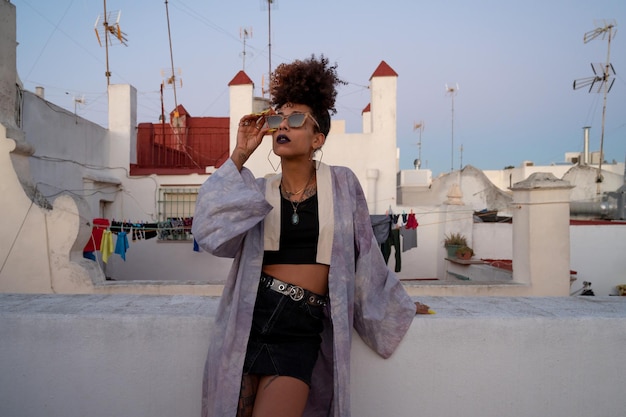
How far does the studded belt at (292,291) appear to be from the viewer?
175 centimetres

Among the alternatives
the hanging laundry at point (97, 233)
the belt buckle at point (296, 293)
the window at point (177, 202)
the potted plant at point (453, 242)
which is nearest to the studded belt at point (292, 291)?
the belt buckle at point (296, 293)

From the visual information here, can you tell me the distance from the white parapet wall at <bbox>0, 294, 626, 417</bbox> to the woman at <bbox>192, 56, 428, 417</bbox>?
0.17 meters

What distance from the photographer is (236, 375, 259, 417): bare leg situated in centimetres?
169

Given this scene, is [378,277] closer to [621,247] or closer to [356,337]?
[356,337]

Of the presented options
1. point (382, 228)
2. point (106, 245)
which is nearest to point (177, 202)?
point (106, 245)

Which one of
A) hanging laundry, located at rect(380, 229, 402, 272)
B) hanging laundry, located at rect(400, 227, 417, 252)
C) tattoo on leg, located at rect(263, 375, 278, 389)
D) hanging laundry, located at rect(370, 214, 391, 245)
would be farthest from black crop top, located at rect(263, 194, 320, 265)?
hanging laundry, located at rect(400, 227, 417, 252)

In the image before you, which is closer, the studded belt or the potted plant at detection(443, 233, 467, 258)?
the studded belt

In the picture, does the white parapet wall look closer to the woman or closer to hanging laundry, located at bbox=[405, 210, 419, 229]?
the woman

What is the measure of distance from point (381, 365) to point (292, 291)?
576 mm

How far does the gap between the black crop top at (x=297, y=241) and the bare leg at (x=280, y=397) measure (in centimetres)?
45

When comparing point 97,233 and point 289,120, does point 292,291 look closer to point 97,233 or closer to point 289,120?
point 289,120

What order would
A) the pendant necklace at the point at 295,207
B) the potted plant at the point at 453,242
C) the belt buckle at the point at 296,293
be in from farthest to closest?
the potted plant at the point at 453,242
the pendant necklace at the point at 295,207
the belt buckle at the point at 296,293

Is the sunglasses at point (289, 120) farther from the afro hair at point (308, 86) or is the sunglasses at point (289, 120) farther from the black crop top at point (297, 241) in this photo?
the black crop top at point (297, 241)

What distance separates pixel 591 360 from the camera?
2.01 metres
